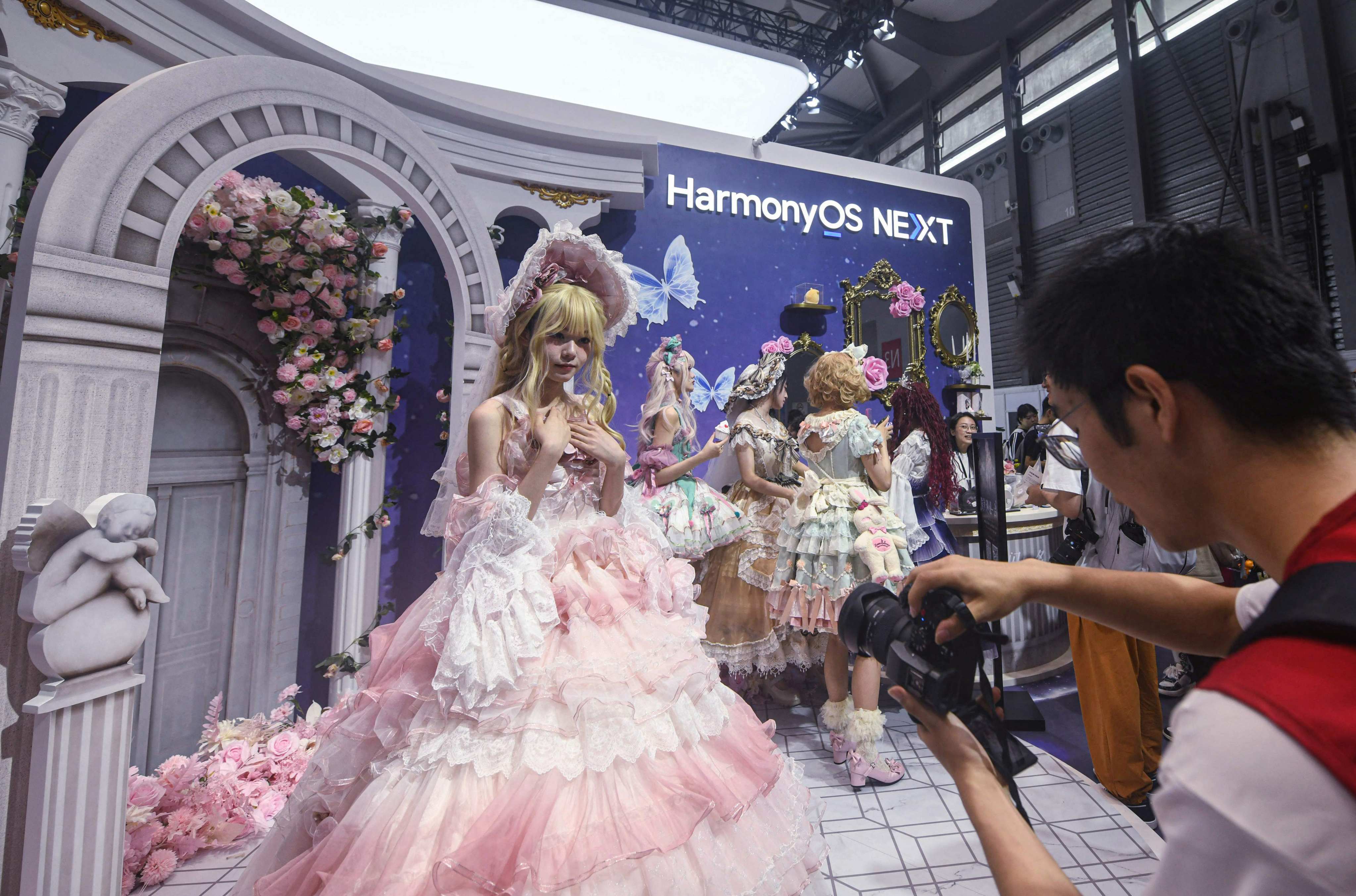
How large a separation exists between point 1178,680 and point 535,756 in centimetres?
465

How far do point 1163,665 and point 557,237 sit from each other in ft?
18.6

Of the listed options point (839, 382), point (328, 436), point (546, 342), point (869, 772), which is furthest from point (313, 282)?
point (869, 772)

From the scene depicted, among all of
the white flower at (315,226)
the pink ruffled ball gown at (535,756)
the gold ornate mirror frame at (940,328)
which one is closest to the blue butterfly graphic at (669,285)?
the white flower at (315,226)

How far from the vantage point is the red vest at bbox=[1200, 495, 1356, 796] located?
0.51 metres

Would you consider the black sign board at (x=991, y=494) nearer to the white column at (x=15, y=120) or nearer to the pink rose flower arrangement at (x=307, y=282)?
the pink rose flower arrangement at (x=307, y=282)

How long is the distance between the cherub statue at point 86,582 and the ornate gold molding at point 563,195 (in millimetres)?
2998

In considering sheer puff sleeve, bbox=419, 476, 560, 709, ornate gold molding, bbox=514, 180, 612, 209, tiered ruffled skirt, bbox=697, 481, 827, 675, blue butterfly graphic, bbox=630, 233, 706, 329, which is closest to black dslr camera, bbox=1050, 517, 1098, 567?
tiered ruffled skirt, bbox=697, 481, 827, 675

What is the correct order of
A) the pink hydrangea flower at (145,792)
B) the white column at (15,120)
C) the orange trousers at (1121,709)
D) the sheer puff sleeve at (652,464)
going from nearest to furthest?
the white column at (15,120) < the pink hydrangea flower at (145,792) < the orange trousers at (1121,709) < the sheer puff sleeve at (652,464)

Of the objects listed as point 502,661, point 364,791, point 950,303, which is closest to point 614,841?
point 502,661

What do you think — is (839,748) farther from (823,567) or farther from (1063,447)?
(1063,447)

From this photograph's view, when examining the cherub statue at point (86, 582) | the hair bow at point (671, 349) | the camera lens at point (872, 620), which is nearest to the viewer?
the camera lens at point (872, 620)

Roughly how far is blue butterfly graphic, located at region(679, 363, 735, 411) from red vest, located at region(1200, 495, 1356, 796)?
4.35 m

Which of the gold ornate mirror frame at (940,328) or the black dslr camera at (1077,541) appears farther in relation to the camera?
the gold ornate mirror frame at (940,328)

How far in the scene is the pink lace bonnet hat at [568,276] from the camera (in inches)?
88.4
